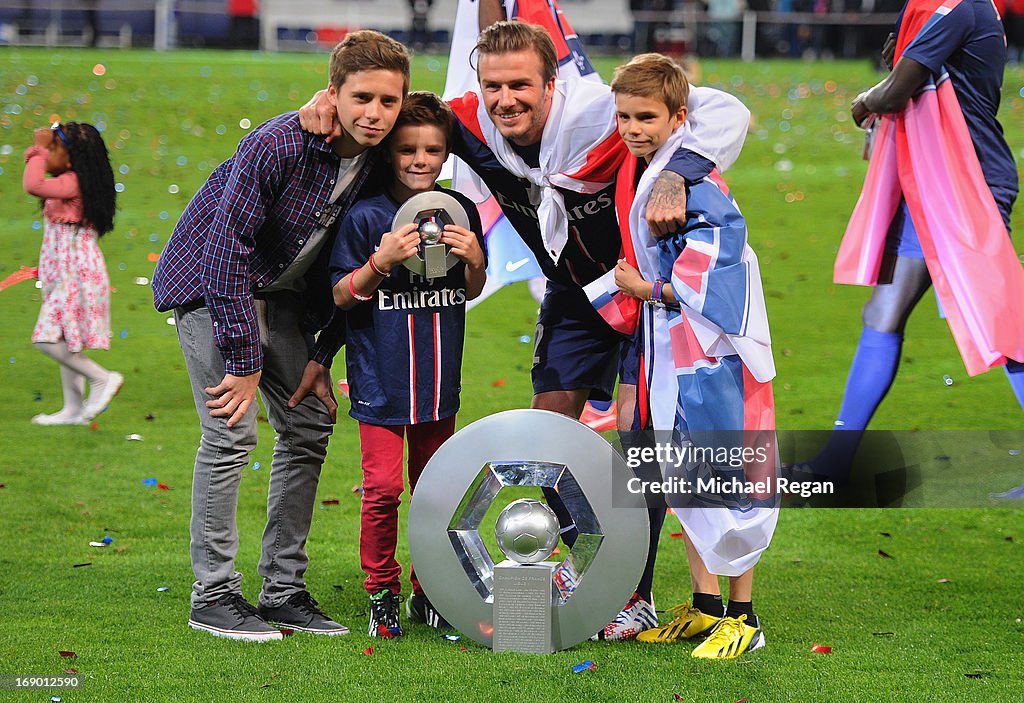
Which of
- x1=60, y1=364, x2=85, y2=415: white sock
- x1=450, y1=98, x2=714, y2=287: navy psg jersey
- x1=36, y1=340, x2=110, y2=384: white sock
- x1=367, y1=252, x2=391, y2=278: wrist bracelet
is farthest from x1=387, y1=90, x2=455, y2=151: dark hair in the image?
x1=60, y1=364, x2=85, y2=415: white sock

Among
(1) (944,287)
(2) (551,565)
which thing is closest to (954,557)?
(1) (944,287)

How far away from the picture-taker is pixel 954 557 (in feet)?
16.5

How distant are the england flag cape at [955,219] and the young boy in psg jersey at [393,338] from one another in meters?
2.17

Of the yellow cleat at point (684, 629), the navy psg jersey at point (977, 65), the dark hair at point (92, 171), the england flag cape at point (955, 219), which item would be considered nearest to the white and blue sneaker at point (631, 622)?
the yellow cleat at point (684, 629)

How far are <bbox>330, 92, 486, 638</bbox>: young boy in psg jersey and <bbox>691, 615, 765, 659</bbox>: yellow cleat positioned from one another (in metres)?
0.92

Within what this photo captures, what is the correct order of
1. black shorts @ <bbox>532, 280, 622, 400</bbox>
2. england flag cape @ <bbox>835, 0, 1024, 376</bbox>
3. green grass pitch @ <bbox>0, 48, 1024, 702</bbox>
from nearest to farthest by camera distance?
green grass pitch @ <bbox>0, 48, 1024, 702</bbox> < black shorts @ <bbox>532, 280, 622, 400</bbox> < england flag cape @ <bbox>835, 0, 1024, 376</bbox>

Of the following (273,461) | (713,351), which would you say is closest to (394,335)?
(273,461)

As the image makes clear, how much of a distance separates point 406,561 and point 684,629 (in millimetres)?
1271

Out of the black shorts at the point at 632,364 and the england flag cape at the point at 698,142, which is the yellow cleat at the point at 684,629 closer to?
the black shorts at the point at 632,364

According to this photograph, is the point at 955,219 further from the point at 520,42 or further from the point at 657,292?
the point at 520,42

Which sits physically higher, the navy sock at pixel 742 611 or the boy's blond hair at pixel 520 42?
the boy's blond hair at pixel 520 42

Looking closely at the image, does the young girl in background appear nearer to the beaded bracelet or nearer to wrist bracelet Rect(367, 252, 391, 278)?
wrist bracelet Rect(367, 252, 391, 278)

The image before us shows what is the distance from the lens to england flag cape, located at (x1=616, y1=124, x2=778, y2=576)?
12.3 feet

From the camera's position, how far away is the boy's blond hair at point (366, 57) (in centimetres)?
388
